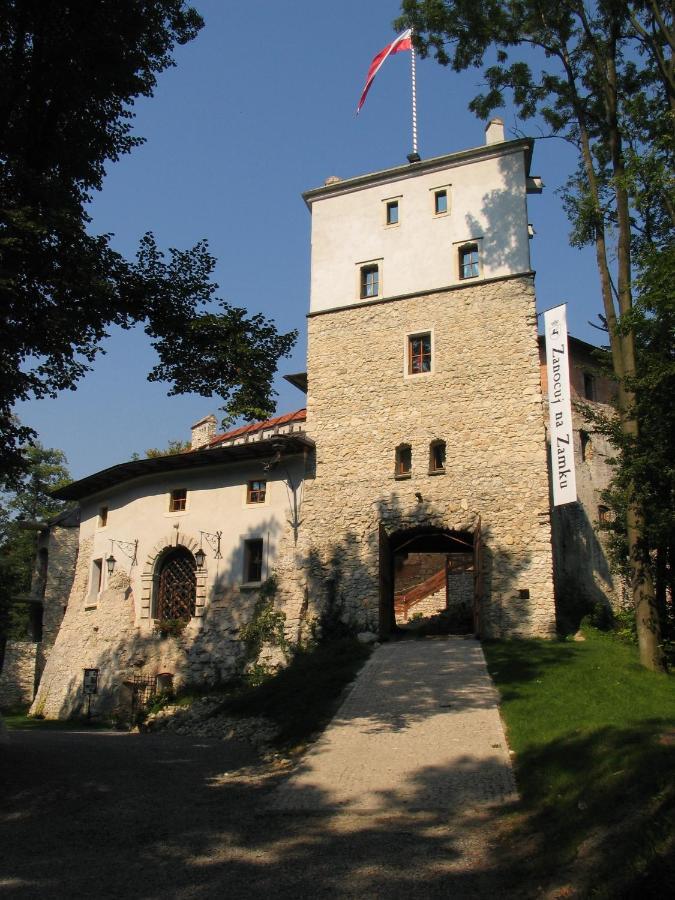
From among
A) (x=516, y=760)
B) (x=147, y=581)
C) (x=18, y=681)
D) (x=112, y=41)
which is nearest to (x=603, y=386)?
(x=147, y=581)

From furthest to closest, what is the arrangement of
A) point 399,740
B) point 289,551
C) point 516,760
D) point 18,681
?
point 18,681 → point 289,551 → point 399,740 → point 516,760

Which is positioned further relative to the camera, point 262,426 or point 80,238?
point 262,426

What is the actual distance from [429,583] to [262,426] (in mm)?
9402

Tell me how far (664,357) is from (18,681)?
1077 inches

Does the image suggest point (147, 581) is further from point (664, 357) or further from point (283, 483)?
point (664, 357)

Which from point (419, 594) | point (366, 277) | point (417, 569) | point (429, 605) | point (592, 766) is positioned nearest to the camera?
point (592, 766)

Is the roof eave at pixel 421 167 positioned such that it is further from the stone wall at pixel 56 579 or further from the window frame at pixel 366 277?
the stone wall at pixel 56 579

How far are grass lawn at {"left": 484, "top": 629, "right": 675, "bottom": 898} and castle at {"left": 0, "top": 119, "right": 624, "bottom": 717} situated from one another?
4.03 m

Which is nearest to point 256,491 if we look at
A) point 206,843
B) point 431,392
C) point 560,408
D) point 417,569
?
point 431,392

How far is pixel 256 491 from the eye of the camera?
23828 mm

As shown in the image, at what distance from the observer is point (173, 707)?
21.2 metres

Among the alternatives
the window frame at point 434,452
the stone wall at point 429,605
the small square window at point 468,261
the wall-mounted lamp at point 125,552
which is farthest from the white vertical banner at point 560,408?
the wall-mounted lamp at point 125,552

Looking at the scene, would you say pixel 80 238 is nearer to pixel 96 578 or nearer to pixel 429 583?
pixel 96 578

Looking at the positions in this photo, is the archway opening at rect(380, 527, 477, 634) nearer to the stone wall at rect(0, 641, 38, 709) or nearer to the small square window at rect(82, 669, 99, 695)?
the small square window at rect(82, 669, 99, 695)
